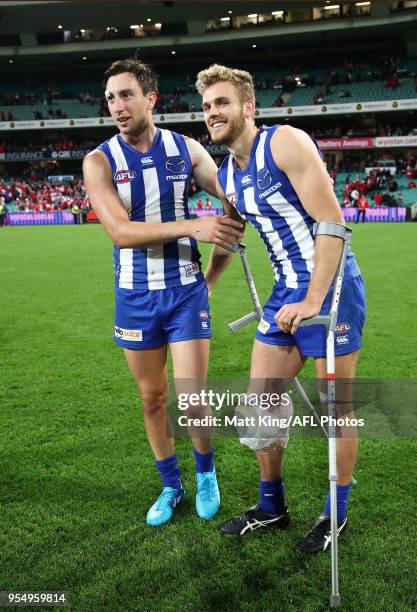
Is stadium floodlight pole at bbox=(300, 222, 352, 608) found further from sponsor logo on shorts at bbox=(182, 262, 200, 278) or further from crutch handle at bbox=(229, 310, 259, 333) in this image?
sponsor logo on shorts at bbox=(182, 262, 200, 278)

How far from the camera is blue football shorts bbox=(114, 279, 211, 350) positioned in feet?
9.93

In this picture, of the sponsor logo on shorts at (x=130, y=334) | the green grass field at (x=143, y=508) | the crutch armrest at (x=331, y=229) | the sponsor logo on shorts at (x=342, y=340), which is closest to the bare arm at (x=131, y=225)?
the crutch armrest at (x=331, y=229)

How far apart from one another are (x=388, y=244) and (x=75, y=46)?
117ft

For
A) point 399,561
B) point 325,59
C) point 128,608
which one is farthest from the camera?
point 325,59

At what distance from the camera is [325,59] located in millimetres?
43906

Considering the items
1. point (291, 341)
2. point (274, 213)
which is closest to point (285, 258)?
point (274, 213)

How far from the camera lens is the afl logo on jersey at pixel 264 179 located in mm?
2549

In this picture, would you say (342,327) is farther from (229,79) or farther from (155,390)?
(229,79)

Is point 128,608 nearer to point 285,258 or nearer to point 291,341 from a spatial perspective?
point 291,341

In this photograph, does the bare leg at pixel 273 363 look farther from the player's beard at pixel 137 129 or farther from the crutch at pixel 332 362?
the player's beard at pixel 137 129

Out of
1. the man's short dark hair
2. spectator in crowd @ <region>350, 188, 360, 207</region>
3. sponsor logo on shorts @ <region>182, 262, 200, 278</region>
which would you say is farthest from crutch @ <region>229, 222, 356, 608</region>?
spectator in crowd @ <region>350, 188, 360, 207</region>

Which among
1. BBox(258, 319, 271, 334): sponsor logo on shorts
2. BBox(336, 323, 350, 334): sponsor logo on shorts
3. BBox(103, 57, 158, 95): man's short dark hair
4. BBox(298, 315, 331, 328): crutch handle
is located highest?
BBox(103, 57, 158, 95): man's short dark hair

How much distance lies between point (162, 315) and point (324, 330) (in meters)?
0.91

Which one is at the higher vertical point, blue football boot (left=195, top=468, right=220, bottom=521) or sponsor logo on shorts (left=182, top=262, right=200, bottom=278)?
sponsor logo on shorts (left=182, top=262, right=200, bottom=278)
